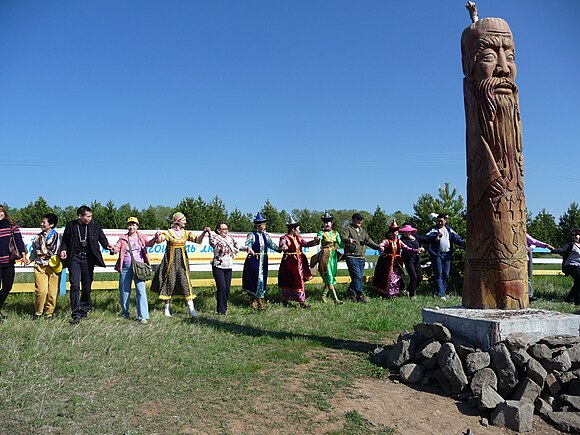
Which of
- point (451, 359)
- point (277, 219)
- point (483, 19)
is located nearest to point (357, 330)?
point (451, 359)

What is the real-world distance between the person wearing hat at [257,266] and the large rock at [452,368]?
5092 mm

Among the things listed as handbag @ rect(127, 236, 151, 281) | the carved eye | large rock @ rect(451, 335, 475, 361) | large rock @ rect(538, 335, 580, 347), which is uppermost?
Answer: the carved eye

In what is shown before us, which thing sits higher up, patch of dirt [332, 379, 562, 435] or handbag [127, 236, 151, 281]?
handbag [127, 236, 151, 281]

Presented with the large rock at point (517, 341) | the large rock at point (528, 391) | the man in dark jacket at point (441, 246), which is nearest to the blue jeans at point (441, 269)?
the man in dark jacket at point (441, 246)

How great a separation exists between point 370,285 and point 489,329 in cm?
839

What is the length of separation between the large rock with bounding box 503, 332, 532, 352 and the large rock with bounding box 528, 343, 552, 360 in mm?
69

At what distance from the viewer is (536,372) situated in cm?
514

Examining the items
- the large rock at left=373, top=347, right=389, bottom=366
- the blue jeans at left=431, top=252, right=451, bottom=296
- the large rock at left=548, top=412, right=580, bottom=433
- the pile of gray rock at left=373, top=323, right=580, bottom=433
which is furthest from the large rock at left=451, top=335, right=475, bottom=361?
the blue jeans at left=431, top=252, right=451, bottom=296

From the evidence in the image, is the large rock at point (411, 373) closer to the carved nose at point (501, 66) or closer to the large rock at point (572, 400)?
the large rock at point (572, 400)

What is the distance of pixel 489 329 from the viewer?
18.5ft

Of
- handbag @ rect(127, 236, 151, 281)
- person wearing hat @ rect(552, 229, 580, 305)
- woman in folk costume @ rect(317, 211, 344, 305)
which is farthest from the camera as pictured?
person wearing hat @ rect(552, 229, 580, 305)

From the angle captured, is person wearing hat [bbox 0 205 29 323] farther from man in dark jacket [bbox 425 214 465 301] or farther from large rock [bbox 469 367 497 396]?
man in dark jacket [bbox 425 214 465 301]

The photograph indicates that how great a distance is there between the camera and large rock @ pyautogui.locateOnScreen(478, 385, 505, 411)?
4.95 meters

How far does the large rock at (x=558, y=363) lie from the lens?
526 centimetres
